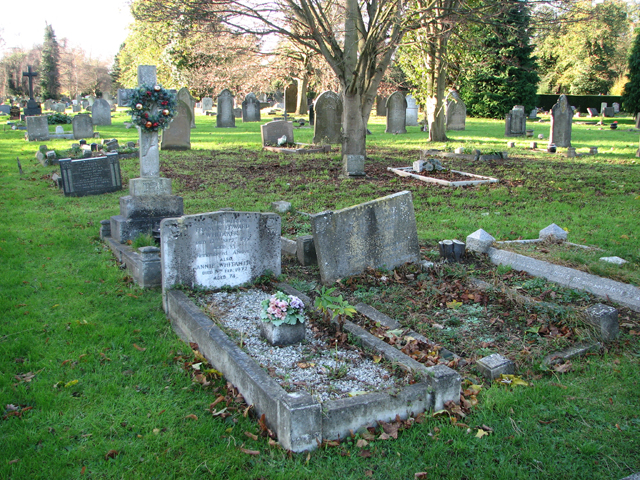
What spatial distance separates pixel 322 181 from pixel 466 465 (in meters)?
10.5

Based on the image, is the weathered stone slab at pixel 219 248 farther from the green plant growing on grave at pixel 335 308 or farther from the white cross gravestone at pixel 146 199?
the white cross gravestone at pixel 146 199

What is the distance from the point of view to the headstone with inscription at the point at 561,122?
19.4 metres

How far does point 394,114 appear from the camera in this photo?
2744 cm

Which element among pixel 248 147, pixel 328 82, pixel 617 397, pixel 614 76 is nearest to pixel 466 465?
pixel 617 397

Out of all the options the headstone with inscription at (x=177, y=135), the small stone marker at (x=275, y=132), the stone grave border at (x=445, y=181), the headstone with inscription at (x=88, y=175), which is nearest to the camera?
the headstone with inscription at (x=88, y=175)

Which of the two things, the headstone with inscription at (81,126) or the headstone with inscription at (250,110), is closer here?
the headstone with inscription at (81,126)

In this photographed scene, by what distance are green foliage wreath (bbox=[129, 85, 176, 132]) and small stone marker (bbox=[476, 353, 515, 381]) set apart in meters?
6.00

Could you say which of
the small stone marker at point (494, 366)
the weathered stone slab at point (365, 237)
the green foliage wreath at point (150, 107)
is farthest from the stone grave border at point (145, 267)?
the small stone marker at point (494, 366)

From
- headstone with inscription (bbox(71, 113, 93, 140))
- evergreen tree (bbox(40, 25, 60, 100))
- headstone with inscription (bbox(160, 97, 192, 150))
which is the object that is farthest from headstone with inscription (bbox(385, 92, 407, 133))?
evergreen tree (bbox(40, 25, 60, 100))

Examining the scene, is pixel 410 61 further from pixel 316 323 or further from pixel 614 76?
pixel 614 76

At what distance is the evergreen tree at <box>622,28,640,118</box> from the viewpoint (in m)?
34.5

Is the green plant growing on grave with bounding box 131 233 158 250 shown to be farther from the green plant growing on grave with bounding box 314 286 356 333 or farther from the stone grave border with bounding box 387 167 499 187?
the stone grave border with bounding box 387 167 499 187

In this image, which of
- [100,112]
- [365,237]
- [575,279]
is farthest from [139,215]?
[100,112]

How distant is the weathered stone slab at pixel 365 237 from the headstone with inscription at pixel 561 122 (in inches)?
595
